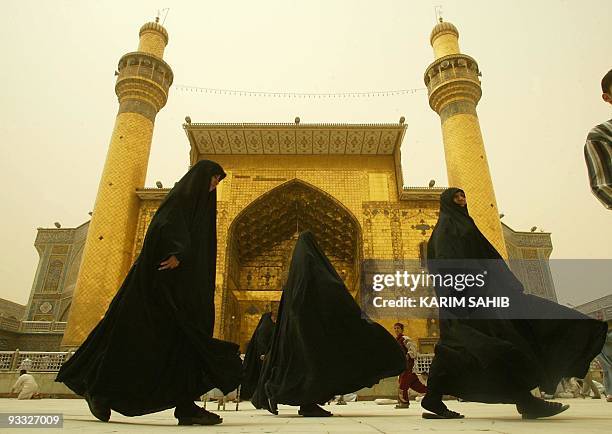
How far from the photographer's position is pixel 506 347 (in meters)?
2.02

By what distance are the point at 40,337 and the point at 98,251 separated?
606 centimetres

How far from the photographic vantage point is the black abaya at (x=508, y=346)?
2.05m

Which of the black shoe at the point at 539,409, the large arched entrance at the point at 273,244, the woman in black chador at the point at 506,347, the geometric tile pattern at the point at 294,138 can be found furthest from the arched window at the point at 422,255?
the black shoe at the point at 539,409

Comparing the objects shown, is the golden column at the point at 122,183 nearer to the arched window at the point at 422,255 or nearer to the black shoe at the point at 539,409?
the arched window at the point at 422,255

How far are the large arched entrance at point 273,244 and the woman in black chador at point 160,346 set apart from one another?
941 centimetres

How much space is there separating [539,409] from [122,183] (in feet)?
36.3

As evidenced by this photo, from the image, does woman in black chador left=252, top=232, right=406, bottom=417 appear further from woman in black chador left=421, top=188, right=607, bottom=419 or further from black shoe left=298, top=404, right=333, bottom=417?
woman in black chador left=421, top=188, right=607, bottom=419

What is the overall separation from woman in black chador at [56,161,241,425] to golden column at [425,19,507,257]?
9.38 metres

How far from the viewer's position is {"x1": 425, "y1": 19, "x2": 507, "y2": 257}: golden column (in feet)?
34.6

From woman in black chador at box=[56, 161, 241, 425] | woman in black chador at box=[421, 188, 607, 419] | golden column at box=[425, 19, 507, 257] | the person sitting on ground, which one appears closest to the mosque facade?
golden column at box=[425, 19, 507, 257]

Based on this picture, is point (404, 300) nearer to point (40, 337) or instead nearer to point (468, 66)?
point (468, 66)

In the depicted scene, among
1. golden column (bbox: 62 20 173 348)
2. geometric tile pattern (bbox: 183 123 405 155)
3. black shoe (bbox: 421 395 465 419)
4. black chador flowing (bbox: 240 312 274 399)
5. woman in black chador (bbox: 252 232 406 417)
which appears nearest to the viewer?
black shoe (bbox: 421 395 465 419)

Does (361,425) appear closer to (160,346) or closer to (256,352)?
(160,346)

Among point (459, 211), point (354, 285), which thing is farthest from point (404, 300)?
point (459, 211)
